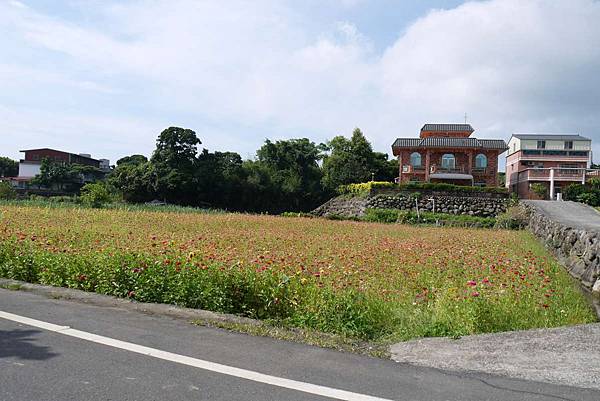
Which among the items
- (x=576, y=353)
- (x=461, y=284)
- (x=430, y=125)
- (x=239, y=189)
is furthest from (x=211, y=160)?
(x=576, y=353)

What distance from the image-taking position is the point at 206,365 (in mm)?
4023

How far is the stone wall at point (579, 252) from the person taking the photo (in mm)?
9156

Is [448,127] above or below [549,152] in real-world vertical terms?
above

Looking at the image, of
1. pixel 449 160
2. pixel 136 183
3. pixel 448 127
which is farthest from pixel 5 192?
pixel 448 127

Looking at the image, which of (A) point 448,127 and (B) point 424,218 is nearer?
(B) point 424,218

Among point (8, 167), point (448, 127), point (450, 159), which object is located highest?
point (448, 127)

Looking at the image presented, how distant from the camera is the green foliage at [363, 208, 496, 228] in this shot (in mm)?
29000

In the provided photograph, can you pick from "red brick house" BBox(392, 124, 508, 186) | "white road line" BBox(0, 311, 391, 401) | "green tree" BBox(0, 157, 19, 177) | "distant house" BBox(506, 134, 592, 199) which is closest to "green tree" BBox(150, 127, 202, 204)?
"red brick house" BBox(392, 124, 508, 186)

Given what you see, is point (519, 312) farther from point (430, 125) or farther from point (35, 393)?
point (430, 125)

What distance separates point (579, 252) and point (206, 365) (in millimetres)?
9919

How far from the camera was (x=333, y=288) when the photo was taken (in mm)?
6270

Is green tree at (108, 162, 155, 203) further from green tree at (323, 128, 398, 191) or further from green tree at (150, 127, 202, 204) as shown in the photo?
green tree at (323, 128, 398, 191)

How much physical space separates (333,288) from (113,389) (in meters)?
3.29

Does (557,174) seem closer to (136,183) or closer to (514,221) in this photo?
(514,221)
